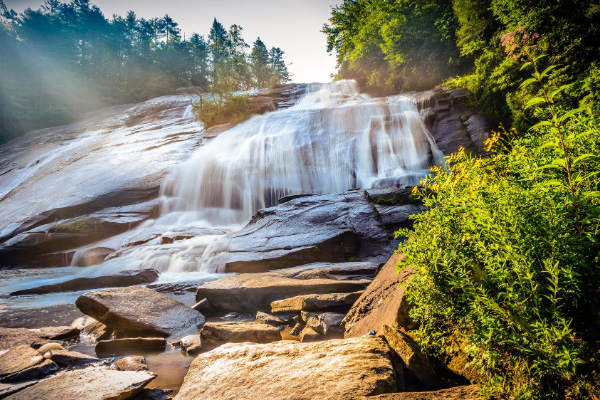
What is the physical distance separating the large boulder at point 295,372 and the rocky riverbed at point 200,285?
0.5 inches

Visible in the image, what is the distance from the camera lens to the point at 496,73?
13188 mm

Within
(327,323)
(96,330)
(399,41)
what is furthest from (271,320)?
(399,41)

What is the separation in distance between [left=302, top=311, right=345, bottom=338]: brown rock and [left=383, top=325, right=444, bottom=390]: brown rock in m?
1.60

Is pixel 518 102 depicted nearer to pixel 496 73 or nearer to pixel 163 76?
pixel 496 73

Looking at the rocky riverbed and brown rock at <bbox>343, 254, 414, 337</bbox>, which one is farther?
brown rock at <bbox>343, 254, 414, 337</bbox>

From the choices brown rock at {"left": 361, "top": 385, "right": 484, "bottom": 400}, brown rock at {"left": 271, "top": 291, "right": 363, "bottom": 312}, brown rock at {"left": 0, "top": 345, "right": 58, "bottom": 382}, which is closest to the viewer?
brown rock at {"left": 361, "top": 385, "right": 484, "bottom": 400}

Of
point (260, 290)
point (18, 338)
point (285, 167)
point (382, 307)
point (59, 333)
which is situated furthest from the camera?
point (285, 167)

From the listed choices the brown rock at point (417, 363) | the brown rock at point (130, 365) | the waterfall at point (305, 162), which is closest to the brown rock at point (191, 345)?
the brown rock at point (130, 365)

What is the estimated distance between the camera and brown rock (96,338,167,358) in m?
4.37

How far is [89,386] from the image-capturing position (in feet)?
9.51

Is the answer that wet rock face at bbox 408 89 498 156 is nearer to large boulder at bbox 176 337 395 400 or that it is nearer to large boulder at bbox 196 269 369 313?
large boulder at bbox 196 269 369 313

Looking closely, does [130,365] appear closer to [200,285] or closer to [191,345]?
[191,345]

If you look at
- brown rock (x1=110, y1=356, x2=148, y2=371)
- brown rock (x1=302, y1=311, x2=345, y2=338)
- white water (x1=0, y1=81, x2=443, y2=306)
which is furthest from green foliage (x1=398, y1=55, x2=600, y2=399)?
white water (x1=0, y1=81, x2=443, y2=306)

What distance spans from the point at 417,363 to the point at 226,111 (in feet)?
73.1
